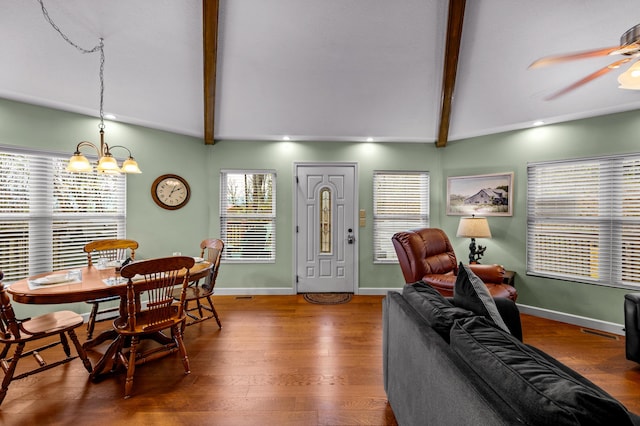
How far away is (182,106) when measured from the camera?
148 inches

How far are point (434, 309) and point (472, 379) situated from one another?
0.48 meters

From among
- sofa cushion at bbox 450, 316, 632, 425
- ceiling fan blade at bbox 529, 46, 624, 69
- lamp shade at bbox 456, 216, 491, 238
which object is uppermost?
ceiling fan blade at bbox 529, 46, 624, 69

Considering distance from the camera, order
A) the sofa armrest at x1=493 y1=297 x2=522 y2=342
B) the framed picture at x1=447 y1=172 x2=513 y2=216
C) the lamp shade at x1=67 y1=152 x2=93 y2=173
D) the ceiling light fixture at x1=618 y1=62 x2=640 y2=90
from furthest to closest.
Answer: the framed picture at x1=447 y1=172 x2=513 y2=216 < the lamp shade at x1=67 y1=152 x2=93 y2=173 < the sofa armrest at x1=493 y1=297 x2=522 y2=342 < the ceiling light fixture at x1=618 y1=62 x2=640 y2=90

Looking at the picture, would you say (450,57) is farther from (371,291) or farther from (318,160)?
(371,291)

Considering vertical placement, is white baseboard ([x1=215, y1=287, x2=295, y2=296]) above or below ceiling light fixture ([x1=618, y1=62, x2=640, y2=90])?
below

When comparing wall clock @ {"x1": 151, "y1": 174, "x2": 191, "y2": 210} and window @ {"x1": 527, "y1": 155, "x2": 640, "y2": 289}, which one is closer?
window @ {"x1": 527, "y1": 155, "x2": 640, "y2": 289}

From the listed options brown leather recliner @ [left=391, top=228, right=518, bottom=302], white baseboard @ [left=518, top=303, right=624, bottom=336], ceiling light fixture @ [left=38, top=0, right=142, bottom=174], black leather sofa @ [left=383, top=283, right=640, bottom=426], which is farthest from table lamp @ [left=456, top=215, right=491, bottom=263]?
ceiling light fixture @ [left=38, top=0, right=142, bottom=174]

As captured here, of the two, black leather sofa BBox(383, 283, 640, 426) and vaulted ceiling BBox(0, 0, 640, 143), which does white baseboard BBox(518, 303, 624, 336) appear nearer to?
vaulted ceiling BBox(0, 0, 640, 143)

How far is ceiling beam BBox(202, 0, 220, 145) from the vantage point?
2.81 metres

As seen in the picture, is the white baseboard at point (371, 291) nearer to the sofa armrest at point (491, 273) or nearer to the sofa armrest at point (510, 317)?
the sofa armrest at point (491, 273)

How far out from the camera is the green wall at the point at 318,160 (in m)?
3.22

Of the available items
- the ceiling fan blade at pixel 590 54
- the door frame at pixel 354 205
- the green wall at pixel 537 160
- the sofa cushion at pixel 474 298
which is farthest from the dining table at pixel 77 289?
the green wall at pixel 537 160

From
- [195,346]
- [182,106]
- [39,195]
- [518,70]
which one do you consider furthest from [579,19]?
[39,195]

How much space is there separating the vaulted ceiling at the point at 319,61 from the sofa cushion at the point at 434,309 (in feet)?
9.33
